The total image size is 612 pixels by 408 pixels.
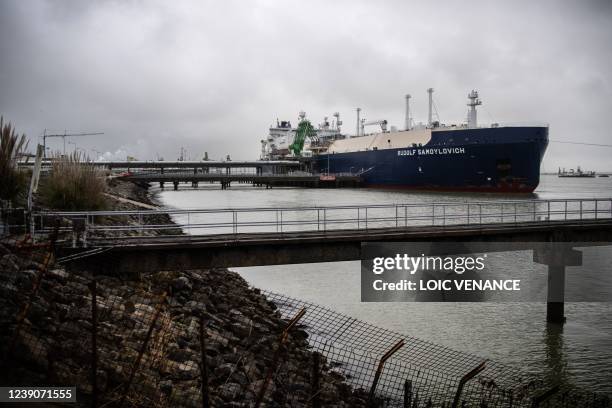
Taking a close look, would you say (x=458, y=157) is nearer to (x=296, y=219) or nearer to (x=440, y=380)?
(x=296, y=219)

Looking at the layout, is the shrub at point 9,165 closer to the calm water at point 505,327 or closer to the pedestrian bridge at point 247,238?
the pedestrian bridge at point 247,238

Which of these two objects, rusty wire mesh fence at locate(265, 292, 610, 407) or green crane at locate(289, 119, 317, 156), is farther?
green crane at locate(289, 119, 317, 156)

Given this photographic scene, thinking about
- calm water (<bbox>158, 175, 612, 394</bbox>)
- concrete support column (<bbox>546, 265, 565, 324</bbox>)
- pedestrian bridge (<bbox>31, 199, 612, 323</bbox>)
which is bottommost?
calm water (<bbox>158, 175, 612, 394</bbox>)

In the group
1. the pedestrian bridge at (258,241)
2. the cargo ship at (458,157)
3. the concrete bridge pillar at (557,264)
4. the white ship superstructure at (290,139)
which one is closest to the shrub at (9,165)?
the pedestrian bridge at (258,241)

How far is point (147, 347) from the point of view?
868 cm

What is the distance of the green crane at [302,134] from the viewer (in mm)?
106438

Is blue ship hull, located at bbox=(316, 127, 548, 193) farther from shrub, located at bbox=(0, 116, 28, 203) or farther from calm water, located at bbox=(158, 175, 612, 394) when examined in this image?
shrub, located at bbox=(0, 116, 28, 203)

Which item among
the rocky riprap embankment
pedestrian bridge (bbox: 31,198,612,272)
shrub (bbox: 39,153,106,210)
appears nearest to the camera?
the rocky riprap embankment

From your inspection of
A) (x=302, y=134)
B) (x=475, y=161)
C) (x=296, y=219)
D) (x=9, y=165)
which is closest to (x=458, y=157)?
(x=475, y=161)

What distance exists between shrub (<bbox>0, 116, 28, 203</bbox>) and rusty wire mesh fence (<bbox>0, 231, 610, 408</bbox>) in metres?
2.69

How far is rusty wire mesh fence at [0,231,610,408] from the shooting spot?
258 inches

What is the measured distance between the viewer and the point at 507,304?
58.7 feet

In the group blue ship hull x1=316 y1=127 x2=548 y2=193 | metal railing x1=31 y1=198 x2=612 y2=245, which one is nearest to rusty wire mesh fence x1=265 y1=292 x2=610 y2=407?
metal railing x1=31 y1=198 x2=612 y2=245

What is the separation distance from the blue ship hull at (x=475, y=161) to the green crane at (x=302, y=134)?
3675 centimetres
